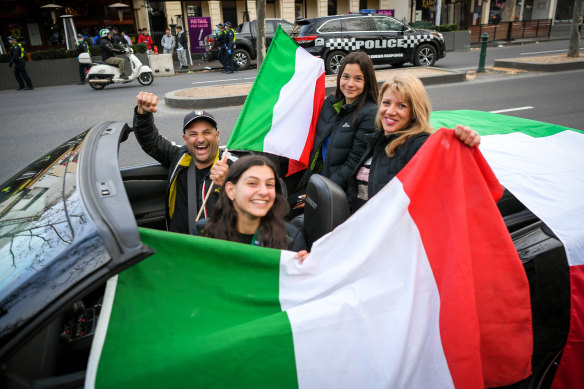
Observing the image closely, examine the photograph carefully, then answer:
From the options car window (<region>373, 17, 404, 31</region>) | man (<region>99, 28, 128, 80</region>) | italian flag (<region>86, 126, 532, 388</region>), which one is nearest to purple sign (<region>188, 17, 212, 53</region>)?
man (<region>99, 28, 128, 80</region>)

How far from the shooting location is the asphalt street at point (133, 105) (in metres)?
7.75

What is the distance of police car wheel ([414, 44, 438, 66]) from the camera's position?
1498cm

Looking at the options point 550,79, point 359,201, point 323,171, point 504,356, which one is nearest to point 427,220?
point 504,356

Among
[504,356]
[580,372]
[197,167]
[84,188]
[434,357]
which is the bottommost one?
[580,372]

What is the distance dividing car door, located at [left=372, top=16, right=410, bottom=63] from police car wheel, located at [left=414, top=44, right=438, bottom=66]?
59 centimetres

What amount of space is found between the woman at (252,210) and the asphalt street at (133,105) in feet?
15.6

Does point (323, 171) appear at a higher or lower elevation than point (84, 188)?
lower

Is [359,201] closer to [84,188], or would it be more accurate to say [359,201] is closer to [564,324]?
[564,324]

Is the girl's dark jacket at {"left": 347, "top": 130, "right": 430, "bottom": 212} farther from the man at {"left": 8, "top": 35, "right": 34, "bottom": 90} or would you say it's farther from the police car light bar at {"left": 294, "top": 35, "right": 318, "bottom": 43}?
the man at {"left": 8, "top": 35, "right": 34, "bottom": 90}

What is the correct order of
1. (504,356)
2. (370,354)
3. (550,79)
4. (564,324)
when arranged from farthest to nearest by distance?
(550,79)
(564,324)
(504,356)
(370,354)

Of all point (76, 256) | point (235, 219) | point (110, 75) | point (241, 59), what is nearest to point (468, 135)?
point (235, 219)

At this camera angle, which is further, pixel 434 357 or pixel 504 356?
pixel 504 356

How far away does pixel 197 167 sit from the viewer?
9.93 ft

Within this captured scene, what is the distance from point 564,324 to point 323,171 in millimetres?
1996
